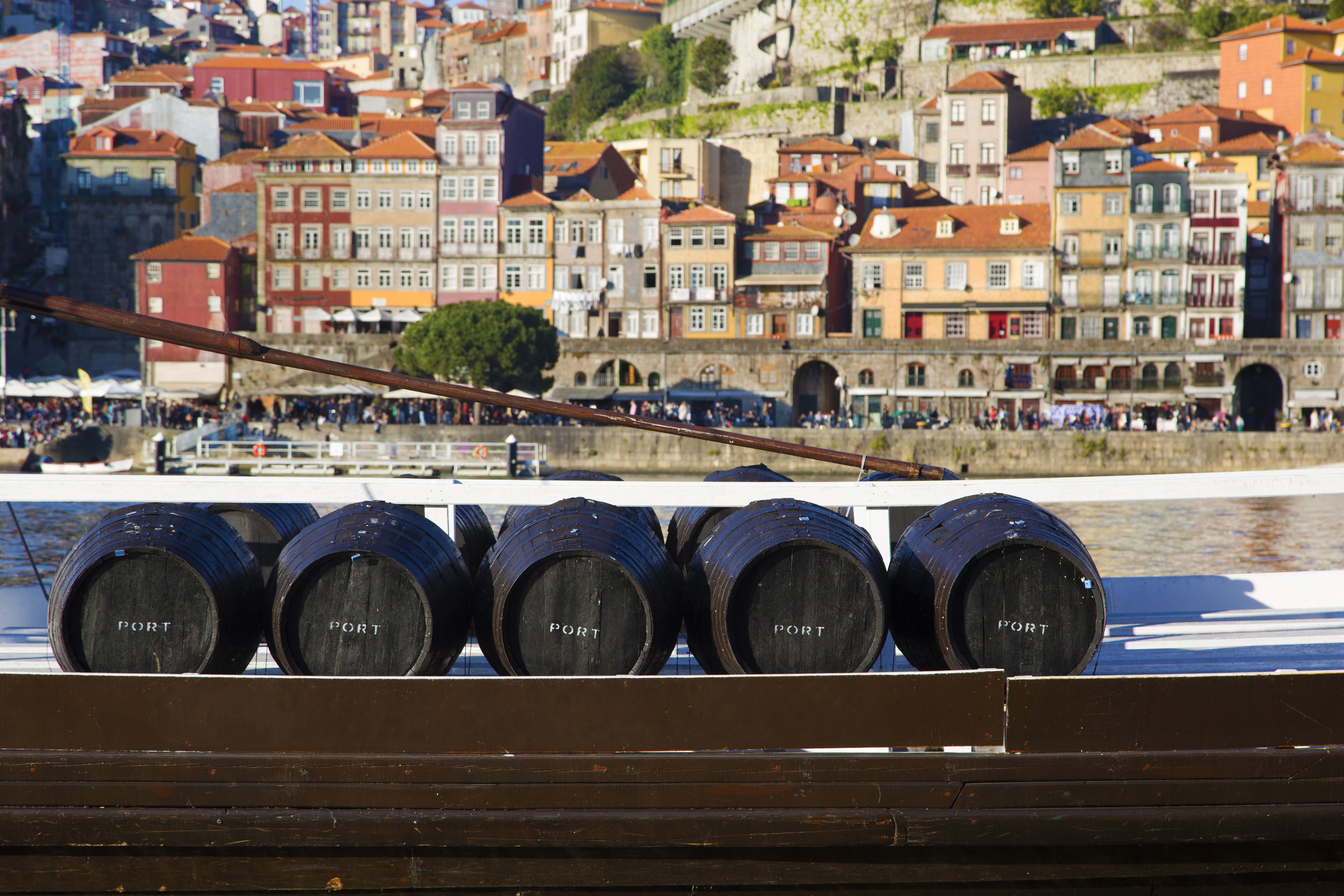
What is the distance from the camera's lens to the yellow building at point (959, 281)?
51312 millimetres

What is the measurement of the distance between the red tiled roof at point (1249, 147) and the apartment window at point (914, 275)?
1878 cm

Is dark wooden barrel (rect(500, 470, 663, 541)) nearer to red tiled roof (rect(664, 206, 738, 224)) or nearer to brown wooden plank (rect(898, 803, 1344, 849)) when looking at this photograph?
brown wooden plank (rect(898, 803, 1344, 849))

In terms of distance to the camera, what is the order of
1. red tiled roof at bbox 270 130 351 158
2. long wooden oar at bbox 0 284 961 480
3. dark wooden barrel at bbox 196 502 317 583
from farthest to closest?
red tiled roof at bbox 270 130 351 158 → dark wooden barrel at bbox 196 502 317 583 → long wooden oar at bbox 0 284 961 480

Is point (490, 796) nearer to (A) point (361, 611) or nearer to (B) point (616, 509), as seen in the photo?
(A) point (361, 611)

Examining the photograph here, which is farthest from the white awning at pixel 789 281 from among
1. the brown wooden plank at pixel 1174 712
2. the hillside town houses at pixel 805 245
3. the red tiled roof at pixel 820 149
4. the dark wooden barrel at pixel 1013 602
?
the brown wooden plank at pixel 1174 712

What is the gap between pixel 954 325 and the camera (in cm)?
5159

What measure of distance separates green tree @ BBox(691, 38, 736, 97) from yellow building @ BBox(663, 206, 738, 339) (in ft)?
Result: 107

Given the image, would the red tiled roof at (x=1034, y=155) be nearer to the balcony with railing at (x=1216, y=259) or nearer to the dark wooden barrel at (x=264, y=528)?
the balcony with railing at (x=1216, y=259)

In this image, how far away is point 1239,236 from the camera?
168 feet

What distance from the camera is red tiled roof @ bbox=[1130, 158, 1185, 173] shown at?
51.8 meters

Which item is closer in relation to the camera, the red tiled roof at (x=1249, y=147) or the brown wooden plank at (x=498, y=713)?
the brown wooden plank at (x=498, y=713)

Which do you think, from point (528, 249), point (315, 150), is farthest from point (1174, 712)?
point (315, 150)

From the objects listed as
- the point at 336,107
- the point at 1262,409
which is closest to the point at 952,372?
the point at 1262,409

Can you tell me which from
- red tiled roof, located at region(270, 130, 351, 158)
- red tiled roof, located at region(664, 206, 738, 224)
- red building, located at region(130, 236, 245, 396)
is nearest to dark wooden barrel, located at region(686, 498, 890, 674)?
red tiled roof, located at region(664, 206, 738, 224)
